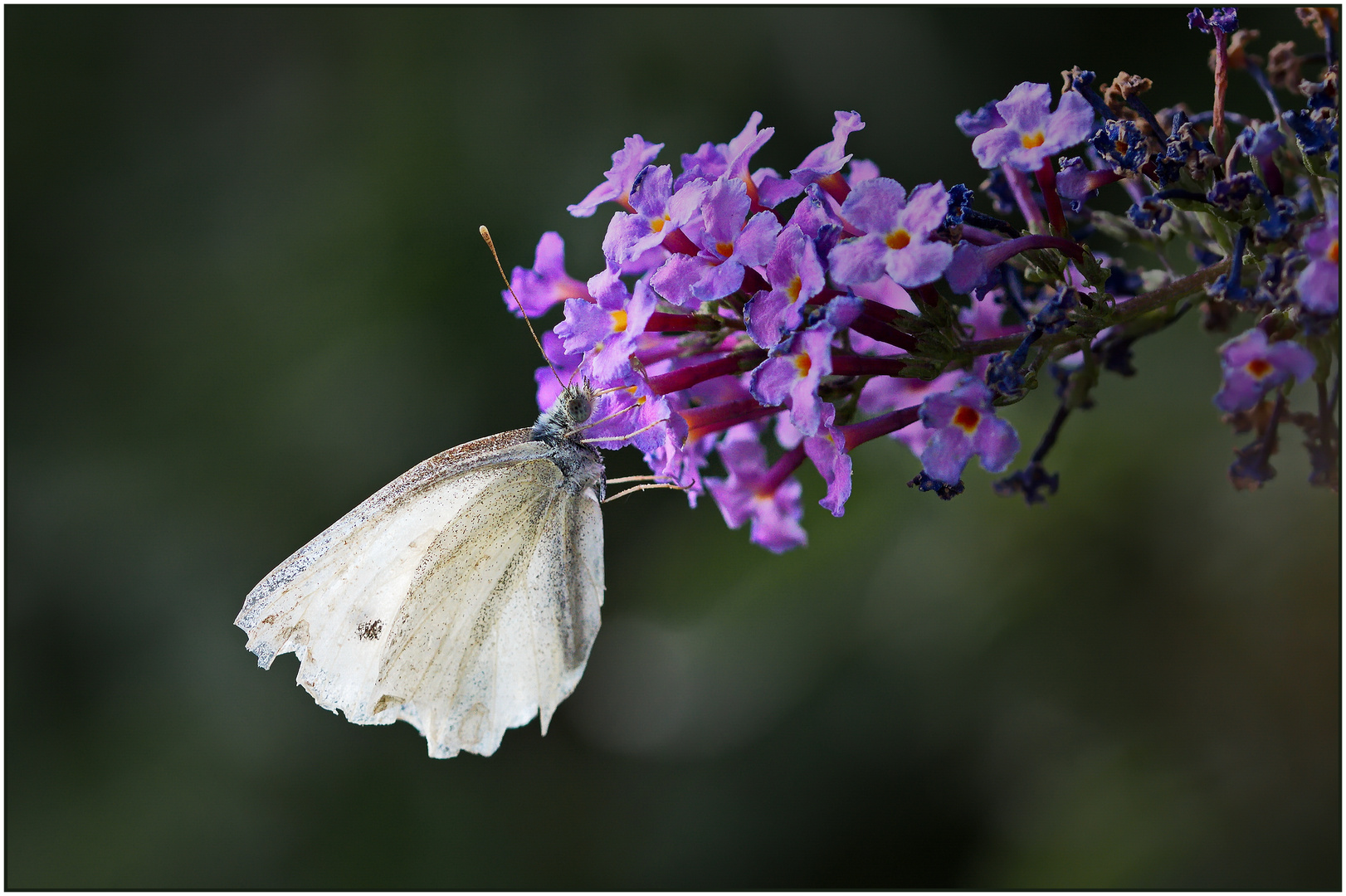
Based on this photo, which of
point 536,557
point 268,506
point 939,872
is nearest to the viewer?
point 536,557

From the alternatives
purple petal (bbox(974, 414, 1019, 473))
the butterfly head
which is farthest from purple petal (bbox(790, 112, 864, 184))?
the butterfly head

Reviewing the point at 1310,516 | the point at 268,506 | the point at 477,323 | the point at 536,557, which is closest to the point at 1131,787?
the point at 1310,516

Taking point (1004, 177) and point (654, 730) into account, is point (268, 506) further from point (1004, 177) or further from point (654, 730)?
point (1004, 177)

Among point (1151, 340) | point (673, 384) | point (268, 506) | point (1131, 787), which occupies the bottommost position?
point (1131, 787)

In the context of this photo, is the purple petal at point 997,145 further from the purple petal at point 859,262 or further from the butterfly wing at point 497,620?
the butterfly wing at point 497,620

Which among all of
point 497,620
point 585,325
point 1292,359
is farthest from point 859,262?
point 497,620

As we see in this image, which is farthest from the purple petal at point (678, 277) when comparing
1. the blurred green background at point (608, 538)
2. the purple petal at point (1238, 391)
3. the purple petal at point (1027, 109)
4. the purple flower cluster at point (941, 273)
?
the blurred green background at point (608, 538)
